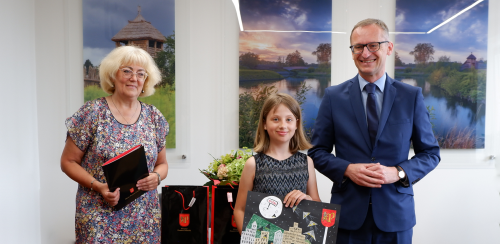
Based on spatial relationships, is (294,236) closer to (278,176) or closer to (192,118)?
(278,176)

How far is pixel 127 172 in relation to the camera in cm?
174

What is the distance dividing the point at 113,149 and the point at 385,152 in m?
1.39

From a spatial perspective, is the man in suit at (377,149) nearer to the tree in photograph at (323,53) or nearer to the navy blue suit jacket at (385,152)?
the navy blue suit jacket at (385,152)

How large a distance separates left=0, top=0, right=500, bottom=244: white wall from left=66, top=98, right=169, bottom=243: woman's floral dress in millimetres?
1438

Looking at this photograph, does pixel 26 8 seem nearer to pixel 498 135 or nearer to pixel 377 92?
pixel 377 92

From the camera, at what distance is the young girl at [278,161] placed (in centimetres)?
174

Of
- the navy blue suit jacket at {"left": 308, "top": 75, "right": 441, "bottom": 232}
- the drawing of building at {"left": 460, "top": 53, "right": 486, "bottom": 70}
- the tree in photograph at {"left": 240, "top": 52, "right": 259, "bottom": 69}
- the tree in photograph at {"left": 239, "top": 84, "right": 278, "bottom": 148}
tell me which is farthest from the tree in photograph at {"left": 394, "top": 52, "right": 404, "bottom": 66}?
the navy blue suit jacket at {"left": 308, "top": 75, "right": 441, "bottom": 232}

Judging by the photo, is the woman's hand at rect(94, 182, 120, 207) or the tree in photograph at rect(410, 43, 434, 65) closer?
the woman's hand at rect(94, 182, 120, 207)

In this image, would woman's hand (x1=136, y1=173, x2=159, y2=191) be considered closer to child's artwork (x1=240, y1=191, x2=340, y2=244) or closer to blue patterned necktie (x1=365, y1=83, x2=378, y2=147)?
child's artwork (x1=240, y1=191, x2=340, y2=244)

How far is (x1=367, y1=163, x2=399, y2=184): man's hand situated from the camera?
1635 mm

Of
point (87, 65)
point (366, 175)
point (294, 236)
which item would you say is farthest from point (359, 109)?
point (87, 65)

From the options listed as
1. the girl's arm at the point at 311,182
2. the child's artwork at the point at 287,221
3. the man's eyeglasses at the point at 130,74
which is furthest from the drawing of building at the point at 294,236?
the man's eyeglasses at the point at 130,74

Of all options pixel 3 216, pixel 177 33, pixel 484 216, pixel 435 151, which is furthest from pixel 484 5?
pixel 3 216

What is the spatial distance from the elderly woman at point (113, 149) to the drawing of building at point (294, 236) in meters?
0.83
